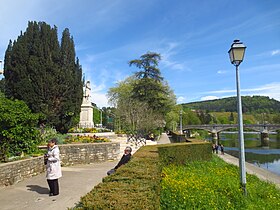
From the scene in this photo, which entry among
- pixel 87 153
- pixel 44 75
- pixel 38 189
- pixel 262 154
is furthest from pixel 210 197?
pixel 262 154

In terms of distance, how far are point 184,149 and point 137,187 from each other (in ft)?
31.5

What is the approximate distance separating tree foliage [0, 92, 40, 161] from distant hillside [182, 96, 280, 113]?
146 m

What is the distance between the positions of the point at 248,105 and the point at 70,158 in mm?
157198

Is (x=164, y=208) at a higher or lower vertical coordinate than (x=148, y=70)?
lower

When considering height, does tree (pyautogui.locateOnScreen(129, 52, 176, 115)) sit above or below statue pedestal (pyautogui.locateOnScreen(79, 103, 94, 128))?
above

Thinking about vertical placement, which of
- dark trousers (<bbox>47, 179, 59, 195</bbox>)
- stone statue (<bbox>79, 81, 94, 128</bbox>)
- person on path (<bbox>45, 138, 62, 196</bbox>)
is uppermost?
stone statue (<bbox>79, 81, 94, 128</bbox>)

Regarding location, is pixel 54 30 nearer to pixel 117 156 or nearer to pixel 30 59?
pixel 30 59

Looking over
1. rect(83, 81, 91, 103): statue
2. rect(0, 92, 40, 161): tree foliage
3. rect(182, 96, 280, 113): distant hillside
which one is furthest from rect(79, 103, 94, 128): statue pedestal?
rect(182, 96, 280, 113): distant hillside

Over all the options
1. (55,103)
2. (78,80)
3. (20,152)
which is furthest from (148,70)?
(20,152)

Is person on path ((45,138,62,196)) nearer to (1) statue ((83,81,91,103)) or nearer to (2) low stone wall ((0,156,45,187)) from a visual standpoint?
(2) low stone wall ((0,156,45,187))

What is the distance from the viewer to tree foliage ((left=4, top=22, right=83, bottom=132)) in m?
14.9

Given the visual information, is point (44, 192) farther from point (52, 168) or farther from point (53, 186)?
point (52, 168)

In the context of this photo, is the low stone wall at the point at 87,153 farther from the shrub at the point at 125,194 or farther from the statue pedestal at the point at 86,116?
the statue pedestal at the point at 86,116

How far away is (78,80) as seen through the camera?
685 inches
